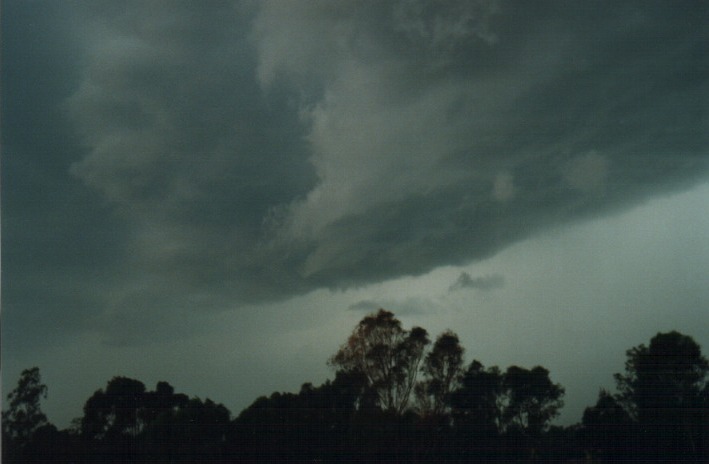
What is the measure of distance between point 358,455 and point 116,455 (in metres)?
5.52

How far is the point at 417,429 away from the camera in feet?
52.1

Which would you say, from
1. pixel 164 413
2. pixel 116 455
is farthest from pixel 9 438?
pixel 164 413

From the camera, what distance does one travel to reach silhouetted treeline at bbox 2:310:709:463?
1338 cm

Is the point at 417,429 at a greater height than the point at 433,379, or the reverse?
the point at 433,379

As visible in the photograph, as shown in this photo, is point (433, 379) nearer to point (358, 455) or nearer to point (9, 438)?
point (358, 455)

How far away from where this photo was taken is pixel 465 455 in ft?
50.0

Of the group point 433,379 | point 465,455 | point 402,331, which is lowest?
point 465,455

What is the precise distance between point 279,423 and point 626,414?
8.77 meters

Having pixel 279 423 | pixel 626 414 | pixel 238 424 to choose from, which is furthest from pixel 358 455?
pixel 626 414

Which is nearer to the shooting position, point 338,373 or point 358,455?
point 358,455

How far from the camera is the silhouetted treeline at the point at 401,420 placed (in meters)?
13.4

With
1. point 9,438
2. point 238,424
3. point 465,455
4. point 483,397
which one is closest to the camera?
point 9,438

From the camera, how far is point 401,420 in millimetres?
15945

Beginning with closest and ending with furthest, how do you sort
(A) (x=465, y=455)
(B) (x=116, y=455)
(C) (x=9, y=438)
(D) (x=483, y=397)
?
(C) (x=9, y=438) < (B) (x=116, y=455) < (A) (x=465, y=455) < (D) (x=483, y=397)
